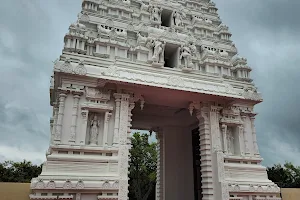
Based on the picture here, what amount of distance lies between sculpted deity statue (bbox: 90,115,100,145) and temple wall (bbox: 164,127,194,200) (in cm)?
682

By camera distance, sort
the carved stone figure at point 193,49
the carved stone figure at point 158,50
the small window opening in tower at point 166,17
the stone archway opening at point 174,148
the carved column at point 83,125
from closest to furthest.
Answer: the carved column at point 83,125, the carved stone figure at point 158,50, the carved stone figure at point 193,49, the small window opening in tower at point 166,17, the stone archway opening at point 174,148

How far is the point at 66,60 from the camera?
998cm

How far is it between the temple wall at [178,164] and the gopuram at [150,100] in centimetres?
6

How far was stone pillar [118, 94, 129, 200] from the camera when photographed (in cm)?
897

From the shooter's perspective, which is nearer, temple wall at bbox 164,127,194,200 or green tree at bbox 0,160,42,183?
temple wall at bbox 164,127,194,200

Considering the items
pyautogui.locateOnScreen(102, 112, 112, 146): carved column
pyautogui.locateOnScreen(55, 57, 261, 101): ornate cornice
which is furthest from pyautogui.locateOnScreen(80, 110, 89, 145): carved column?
pyautogui.locateOnScreen(55, 57, 261, 101): ornate cornice

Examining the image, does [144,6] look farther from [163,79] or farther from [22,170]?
[22,170]

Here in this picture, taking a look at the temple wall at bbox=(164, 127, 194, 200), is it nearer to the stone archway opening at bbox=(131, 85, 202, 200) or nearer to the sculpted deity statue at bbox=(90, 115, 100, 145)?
the stone archway opening at bbox=(131, 85, 202, 200)

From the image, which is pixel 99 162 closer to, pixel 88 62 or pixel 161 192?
pixel 88 62

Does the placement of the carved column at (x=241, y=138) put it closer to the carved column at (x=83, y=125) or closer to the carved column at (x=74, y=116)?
the carved column at (x=83, y=125)

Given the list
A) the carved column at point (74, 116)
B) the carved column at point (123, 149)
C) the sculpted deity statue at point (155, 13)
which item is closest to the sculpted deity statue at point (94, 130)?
the carved column at point (74, 116)

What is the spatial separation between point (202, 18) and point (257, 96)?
6.01m

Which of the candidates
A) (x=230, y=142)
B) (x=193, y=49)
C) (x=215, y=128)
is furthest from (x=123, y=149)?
(x=193, y=49)

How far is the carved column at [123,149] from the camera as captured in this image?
8.98 m
